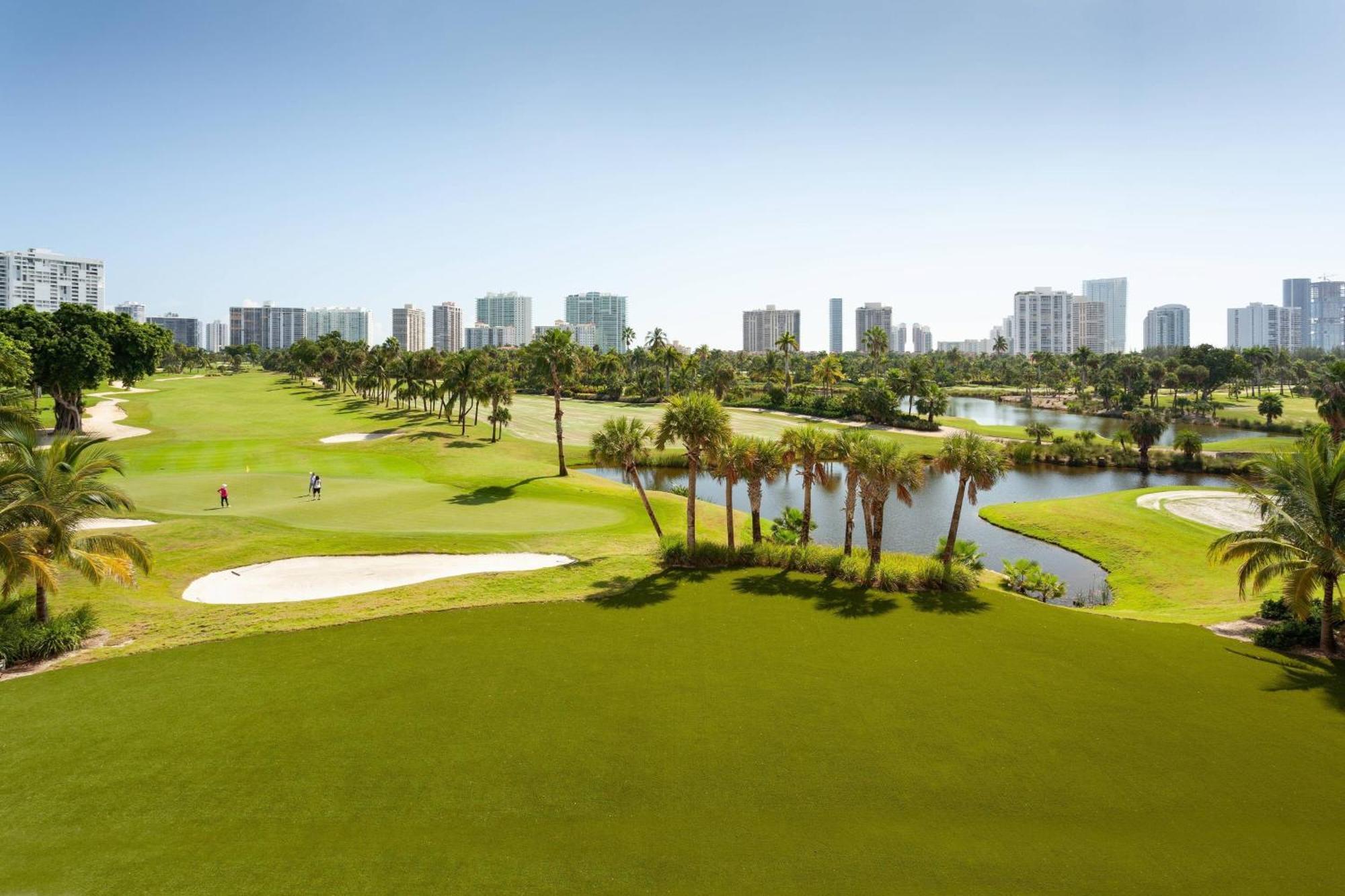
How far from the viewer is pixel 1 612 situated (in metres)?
19.0

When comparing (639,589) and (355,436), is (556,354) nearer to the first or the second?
(355,436)

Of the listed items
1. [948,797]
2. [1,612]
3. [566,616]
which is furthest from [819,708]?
[1,612]

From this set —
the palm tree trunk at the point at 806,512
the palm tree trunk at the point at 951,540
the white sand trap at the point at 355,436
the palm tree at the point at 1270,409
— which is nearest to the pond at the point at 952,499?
the palm tree trunk at the point at 806,512

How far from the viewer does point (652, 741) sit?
13.9 metres

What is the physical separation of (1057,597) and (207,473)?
52565mm

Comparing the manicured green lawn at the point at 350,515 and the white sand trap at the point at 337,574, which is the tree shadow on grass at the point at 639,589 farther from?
the white sand trap at the point at 337,574

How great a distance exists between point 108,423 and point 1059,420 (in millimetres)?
128272

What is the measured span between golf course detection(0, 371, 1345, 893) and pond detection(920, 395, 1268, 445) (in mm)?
70068

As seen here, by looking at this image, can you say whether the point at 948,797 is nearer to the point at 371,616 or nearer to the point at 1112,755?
the point at 1112,755

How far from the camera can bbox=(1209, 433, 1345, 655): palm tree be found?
17.9 meters

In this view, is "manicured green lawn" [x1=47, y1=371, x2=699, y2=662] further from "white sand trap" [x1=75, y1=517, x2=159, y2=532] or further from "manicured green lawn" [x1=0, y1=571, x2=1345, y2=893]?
"manicured green lawn" [x1=0, y1=571, x2=1345, y2=893]

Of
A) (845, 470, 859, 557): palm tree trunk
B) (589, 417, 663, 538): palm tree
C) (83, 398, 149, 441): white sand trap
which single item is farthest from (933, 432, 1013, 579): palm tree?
(83, 398, 149, 441): white sand trap

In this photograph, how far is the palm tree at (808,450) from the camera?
1102 inches

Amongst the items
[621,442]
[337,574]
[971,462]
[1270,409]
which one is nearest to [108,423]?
[337,574]
